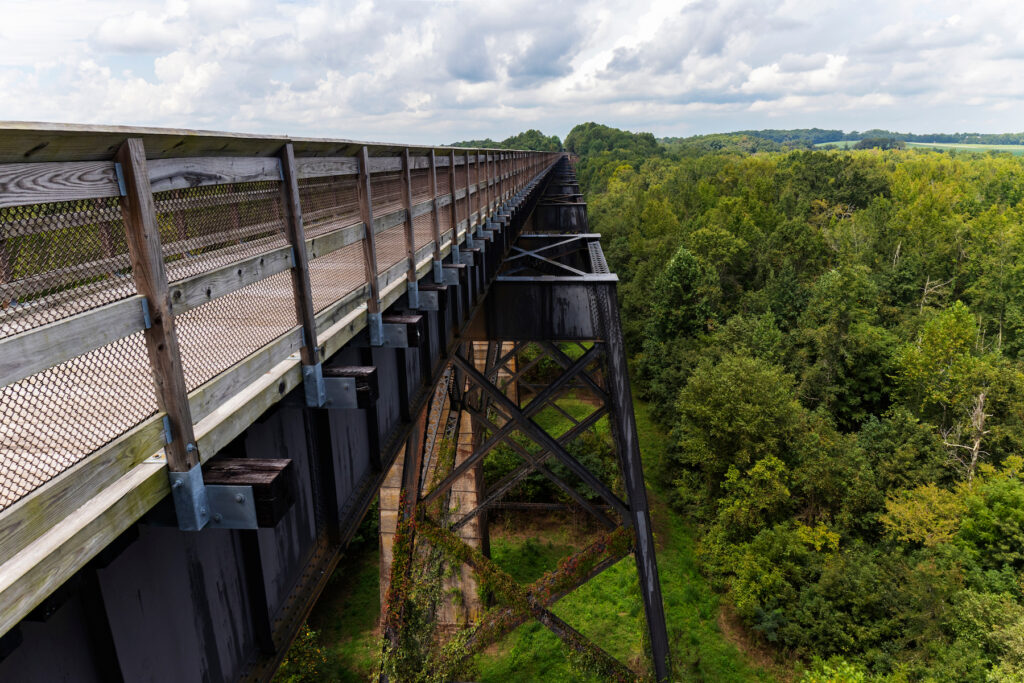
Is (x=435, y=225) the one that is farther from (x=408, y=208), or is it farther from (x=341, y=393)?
(x=341, y=393)

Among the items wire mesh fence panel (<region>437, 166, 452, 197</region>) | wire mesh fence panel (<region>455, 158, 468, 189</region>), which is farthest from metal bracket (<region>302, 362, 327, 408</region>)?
wire mesh fence panel (<region>455, 158, 468, 189</region>)

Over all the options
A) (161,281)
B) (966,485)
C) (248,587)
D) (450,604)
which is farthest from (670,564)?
(161,281)

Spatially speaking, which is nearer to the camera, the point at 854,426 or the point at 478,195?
the point at 478,195

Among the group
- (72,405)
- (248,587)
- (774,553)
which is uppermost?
(72,405)

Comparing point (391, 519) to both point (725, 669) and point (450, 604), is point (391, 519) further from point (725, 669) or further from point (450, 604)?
point (725, 669)

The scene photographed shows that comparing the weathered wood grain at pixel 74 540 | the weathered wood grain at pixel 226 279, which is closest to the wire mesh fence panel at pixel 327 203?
the weathered wood grain at pixel 226 279

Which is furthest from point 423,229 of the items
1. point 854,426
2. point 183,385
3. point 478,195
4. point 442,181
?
point 854,426
